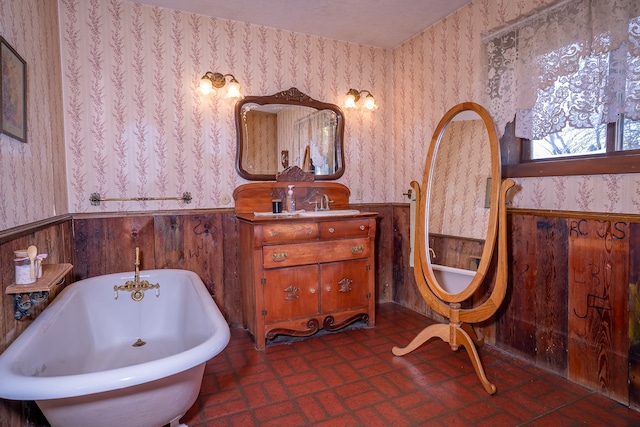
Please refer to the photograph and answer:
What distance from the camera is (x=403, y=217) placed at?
3.46 meters

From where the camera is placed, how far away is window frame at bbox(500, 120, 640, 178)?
1.84 meters

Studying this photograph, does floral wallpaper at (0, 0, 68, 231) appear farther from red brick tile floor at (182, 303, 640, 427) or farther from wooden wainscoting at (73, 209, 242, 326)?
red brick tile floor at (182, 303, 640, 427)

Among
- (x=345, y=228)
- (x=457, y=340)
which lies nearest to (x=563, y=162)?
(x=457, y=340)

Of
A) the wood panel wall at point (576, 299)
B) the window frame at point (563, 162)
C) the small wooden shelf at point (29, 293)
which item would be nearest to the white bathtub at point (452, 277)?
the wood panel wall at point (576, 299)

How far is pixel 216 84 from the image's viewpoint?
113 inches

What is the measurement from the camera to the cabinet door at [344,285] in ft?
9.00

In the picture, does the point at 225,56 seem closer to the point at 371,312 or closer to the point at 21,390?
the point at 371,312

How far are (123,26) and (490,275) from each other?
3288 mm

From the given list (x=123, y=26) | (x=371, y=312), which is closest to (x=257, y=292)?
(x=371, y=312)

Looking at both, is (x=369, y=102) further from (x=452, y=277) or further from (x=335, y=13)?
(x=452, y=277)

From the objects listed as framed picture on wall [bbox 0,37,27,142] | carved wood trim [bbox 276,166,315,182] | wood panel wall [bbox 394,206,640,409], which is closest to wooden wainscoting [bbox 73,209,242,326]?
carved wood trim [bbox 276,166,315,182]

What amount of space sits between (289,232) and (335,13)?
1.82 m

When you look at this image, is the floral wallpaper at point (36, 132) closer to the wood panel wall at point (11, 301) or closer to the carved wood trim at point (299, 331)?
the wood panel wall at point (11, 301)

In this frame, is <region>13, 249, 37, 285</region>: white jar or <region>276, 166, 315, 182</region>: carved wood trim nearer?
<region>13, 249, 37, 285</region>: white jar
